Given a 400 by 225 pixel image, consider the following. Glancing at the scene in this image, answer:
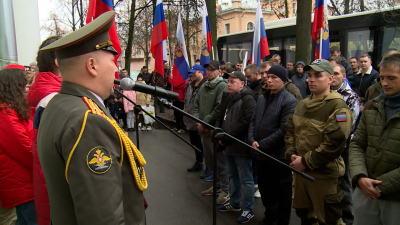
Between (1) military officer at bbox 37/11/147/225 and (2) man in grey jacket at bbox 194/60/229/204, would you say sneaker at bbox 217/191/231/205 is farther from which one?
(1) military officer at bbox 37/11/147/225

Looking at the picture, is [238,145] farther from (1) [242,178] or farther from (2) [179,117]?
(2) [179,117]

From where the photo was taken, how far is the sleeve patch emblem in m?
1.12

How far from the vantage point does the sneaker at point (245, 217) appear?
12.2 feet

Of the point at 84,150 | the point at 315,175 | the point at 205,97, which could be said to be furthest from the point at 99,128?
the point at 205,97

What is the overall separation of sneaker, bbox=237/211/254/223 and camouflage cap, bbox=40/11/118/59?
3.06m

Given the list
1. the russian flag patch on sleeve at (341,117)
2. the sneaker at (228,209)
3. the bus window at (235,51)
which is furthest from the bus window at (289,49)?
the russian flag patch on sleeve at (341,117)

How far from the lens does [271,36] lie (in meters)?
11.6

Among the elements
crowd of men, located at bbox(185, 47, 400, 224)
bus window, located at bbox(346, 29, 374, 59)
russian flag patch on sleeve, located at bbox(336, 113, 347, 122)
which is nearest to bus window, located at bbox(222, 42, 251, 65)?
bus window, located at bbox(346, 29, 374, 59)

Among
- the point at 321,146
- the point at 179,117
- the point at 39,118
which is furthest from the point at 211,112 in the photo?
the point at 179,117

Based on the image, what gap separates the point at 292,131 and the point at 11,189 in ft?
9.14

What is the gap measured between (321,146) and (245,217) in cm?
155

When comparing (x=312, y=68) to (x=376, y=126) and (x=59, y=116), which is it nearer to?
(x=376, y=126)

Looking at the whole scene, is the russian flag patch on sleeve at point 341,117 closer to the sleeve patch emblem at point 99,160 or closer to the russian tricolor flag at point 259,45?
the sleeve patch emblem at point 99,160

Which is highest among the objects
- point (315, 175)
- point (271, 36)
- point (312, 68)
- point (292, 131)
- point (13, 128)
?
point (271, 36)
